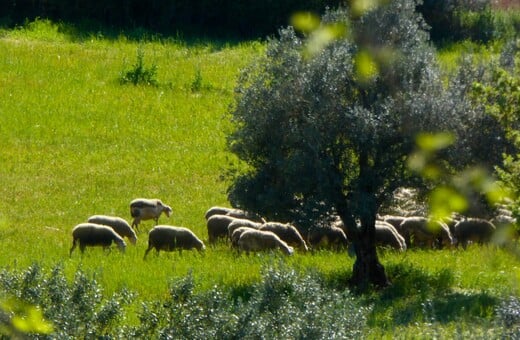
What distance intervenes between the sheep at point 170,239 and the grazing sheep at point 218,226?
1298mm

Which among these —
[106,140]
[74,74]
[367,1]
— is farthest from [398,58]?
[74,74]

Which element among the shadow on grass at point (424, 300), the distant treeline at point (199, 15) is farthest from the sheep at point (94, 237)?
the distant treeline at point (199, 15)

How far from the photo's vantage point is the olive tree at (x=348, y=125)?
53.0ft

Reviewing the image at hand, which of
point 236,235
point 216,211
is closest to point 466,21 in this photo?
point 216,211

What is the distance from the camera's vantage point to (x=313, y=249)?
1967cm

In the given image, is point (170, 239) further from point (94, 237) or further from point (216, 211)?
point (216, 211)

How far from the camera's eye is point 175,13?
44656 millimetres

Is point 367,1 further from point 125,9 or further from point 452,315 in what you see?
point 125,9

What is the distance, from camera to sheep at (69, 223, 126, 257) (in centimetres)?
1925

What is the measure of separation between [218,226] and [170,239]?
1668 mm

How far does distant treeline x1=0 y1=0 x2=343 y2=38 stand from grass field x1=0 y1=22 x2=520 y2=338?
6.51ft

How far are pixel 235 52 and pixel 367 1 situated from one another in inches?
1325

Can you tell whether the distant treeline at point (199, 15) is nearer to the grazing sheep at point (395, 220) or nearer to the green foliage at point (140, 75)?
the green foliage at point (140, 75)

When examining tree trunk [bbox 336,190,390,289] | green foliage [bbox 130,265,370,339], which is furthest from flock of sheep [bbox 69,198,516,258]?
green foliage [bbox 130,265,370,339]
